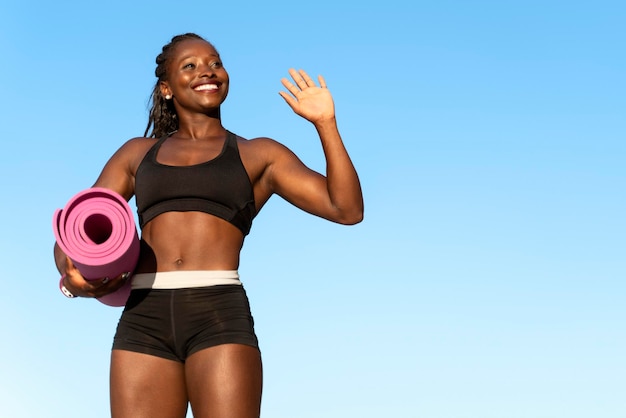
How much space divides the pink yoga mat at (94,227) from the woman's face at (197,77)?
1.18m

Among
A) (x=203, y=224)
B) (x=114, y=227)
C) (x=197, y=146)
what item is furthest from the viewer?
(x=197, y=146)

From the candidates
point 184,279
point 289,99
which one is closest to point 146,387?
point 184,279

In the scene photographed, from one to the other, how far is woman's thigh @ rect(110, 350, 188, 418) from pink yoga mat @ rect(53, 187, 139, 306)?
1.88 ft

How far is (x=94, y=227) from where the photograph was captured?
6.13 metres

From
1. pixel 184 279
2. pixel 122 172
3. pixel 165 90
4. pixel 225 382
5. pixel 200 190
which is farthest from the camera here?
pixel 165 90

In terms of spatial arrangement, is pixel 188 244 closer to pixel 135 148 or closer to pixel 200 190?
pixel 200 190

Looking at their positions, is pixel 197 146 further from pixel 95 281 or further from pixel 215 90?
pixel 95 281

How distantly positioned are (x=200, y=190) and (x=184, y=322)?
84 centimetres

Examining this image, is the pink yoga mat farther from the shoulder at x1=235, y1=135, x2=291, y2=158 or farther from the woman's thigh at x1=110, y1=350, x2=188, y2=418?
the shoulder at x1=235, y1=135, x2=291, y2=158

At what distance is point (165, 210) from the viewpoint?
6414 mm

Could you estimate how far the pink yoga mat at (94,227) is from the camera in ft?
19.2

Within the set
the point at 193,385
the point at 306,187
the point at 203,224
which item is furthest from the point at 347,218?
the point at 193,385

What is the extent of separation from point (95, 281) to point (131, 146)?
1266mm

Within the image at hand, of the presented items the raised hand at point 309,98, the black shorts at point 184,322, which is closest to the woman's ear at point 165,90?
the raised hand at point 309,98
